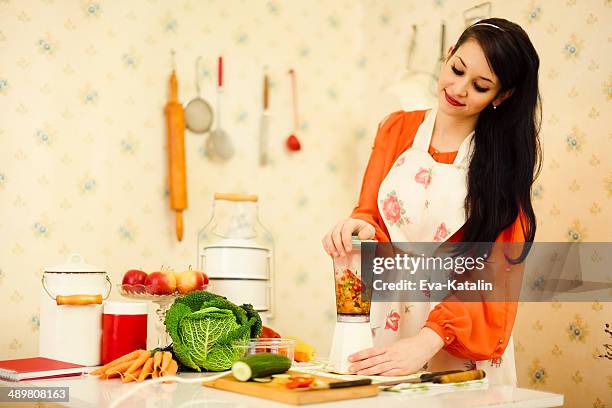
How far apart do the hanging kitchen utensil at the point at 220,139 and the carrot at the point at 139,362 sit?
1.16 meters

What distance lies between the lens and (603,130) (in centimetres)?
201

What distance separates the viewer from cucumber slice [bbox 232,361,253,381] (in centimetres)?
120

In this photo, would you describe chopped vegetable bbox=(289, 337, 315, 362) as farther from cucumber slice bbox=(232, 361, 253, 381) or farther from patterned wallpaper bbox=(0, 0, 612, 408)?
patterned wallpaper bbox=(0, 0, 612, 408)

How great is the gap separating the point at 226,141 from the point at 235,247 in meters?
0.66

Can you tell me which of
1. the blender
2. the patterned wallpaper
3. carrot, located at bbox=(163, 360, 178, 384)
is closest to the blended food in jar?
the blender

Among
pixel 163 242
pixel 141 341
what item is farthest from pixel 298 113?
pixel 141 341

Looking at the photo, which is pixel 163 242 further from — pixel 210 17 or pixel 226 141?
pixel 210 17

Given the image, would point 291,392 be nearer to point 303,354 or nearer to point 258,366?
point 258,366

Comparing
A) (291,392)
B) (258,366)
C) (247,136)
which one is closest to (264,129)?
(247,136)

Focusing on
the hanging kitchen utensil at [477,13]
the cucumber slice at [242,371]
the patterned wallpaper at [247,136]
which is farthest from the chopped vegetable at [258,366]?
the hanging kitchen utensil at [477,13]

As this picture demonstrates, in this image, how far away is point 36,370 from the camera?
54.9 inches

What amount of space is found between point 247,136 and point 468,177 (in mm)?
1090

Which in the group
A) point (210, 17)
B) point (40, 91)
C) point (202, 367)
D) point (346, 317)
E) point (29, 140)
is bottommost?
point (202, 367)

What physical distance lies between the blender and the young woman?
0.09 meters
